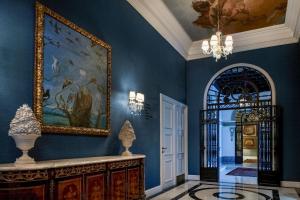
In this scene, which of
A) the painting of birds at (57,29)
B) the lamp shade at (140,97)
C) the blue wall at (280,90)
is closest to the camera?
the painting of birds at (57,29)

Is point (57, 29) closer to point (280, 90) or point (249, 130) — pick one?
point (280, 90)

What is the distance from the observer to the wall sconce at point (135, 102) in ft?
17.3

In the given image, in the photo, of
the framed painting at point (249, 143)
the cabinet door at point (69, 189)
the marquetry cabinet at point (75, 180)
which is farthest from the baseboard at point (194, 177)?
the framed painting at point (249, 143)

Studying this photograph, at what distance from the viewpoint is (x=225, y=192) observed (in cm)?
660

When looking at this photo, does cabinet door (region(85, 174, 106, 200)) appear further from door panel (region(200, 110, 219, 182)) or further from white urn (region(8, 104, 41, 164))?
door panel (region(200, 110, 219, 182))

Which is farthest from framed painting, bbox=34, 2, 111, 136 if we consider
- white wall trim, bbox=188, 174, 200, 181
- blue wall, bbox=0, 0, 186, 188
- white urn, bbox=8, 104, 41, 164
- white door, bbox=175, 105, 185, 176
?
white wall trim, bbox=188, 174, 200, 181

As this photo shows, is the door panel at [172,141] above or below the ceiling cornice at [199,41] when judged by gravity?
below

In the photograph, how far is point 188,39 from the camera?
847 cm

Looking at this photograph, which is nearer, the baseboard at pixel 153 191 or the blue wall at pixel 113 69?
the blue wall at pixel 113 69

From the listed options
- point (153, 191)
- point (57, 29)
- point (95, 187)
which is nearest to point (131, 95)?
point (57, 29)

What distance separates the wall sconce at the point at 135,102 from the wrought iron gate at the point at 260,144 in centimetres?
371

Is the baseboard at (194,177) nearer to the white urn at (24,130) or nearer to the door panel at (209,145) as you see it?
the door panel at (209,145)

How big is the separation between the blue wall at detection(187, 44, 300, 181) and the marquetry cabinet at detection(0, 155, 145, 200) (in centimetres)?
463

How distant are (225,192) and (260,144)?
7.13ft
